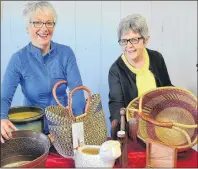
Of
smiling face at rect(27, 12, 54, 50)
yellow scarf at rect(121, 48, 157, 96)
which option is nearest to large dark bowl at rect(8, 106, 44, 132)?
smiling face at rect(27, 12, 54, 50)

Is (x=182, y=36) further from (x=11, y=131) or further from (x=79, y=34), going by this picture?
(x=11, y=131)

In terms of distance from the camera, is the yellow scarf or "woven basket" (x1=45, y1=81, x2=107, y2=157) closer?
"woven basket" (x1=45, y1=81, x2=107, y2=157)

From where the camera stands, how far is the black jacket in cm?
83

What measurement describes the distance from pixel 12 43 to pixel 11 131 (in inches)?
10.7

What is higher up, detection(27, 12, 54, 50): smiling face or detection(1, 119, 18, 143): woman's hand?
detection(27, 12, 54, 50): smiling face

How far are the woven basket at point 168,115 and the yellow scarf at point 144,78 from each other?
0.03 metres

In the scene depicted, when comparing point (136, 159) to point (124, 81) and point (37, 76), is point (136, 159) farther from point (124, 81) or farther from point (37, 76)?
point (37, 76)

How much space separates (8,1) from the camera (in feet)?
2.63

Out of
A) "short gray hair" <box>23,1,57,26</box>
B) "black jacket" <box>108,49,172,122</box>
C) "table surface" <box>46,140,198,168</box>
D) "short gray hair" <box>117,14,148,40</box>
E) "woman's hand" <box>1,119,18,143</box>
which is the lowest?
"table surface" <box>46,140,198,168</box>

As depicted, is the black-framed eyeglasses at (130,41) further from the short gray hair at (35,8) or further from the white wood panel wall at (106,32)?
the short gray hair at (35,8)

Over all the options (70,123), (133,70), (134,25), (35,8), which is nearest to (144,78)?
(133,70)

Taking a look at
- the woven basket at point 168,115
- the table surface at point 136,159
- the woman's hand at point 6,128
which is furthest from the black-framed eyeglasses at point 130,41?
the woman's hand at point 6,128

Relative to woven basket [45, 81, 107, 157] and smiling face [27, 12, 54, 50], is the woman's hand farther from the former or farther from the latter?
smiling face [27, 12, 54, 50]

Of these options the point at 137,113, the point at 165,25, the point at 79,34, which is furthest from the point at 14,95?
the point at 165,25
